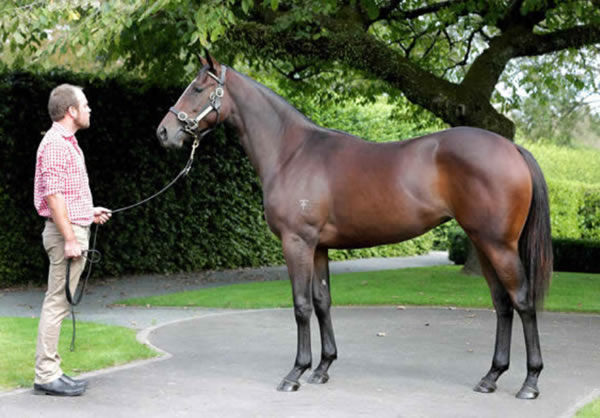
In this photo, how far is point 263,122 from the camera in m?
5.59

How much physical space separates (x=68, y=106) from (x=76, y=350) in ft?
8.12

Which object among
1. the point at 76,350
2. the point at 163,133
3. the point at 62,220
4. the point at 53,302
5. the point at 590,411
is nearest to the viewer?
the point at 590,411

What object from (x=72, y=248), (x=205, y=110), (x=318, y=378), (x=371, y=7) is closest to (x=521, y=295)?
(x=318, y=378)

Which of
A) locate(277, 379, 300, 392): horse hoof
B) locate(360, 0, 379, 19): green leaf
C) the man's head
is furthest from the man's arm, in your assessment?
locate(360, 0, 379, 19): green leaf

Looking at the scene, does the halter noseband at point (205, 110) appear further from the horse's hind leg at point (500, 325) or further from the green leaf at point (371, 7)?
the green leaf at point (371, 7)

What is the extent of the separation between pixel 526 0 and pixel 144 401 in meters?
8.34

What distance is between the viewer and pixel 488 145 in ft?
16.4

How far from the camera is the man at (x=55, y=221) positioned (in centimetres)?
484

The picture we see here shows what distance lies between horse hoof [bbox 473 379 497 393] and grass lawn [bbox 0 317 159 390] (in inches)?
111

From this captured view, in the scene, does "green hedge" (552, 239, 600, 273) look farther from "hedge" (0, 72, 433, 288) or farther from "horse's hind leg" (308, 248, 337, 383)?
"horse's hind leg" (308, 248, 337, 383)

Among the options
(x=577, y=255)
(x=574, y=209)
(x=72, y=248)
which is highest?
(x=574, y=209)

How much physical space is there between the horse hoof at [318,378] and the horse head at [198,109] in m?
2.04

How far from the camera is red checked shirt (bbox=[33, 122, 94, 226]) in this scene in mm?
4797

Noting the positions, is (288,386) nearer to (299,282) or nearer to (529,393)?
(299,282)
